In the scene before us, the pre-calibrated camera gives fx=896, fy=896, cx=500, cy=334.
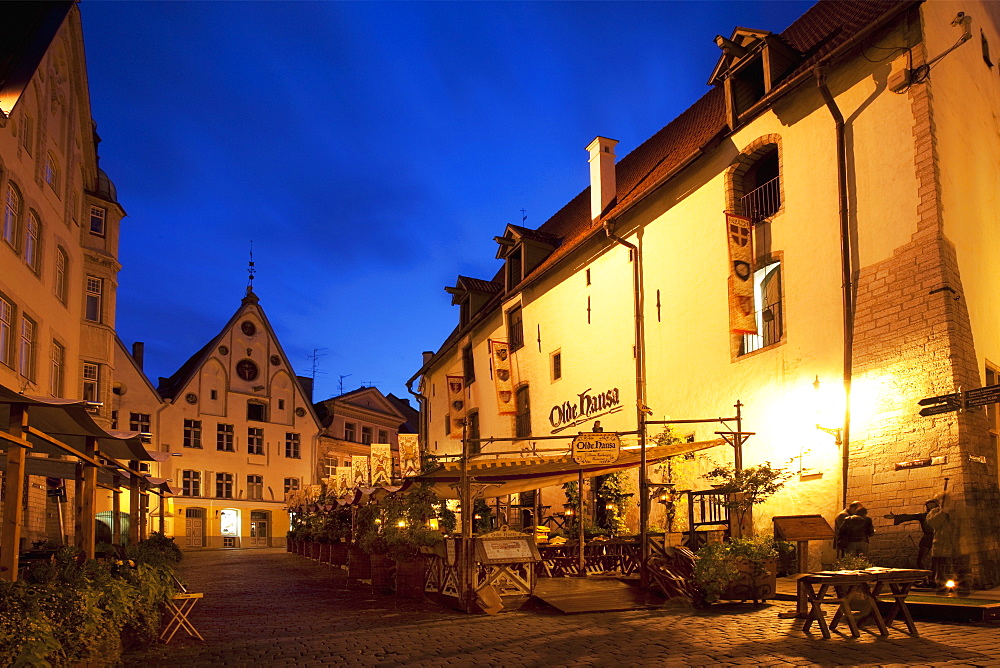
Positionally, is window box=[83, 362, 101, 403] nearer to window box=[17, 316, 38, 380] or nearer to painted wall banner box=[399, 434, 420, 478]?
window box=[17, 316, 38, 380]

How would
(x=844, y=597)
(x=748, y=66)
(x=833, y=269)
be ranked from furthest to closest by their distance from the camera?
(x=748, y=66) → (x=833, y=269) → (x=844, y=597)

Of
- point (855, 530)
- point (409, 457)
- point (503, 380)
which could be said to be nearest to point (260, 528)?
point (503, 380)

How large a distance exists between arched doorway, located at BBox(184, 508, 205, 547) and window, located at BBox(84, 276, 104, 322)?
1655 cm

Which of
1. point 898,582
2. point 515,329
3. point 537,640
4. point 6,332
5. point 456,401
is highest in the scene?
point 515,329

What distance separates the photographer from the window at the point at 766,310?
17734 millimetres

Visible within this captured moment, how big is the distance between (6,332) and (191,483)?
86.6 ft

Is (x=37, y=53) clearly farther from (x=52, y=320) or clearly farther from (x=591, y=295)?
(x=591, y=295)

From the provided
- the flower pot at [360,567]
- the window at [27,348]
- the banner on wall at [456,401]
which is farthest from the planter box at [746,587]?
the banner on wall at [456,401]

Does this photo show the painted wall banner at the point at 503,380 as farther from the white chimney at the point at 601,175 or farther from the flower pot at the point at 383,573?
the flower pot at the point at 383,573

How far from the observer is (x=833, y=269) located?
1622cm

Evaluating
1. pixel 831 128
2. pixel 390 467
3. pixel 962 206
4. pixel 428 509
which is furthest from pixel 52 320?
pixel 962 206

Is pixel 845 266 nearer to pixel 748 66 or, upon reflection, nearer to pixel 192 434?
pixel 748 66

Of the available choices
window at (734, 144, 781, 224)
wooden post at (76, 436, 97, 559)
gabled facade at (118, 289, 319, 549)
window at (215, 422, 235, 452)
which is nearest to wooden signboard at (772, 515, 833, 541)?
window at (734, 144, 781, 224)

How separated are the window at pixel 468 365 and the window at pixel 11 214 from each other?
17.1 m
